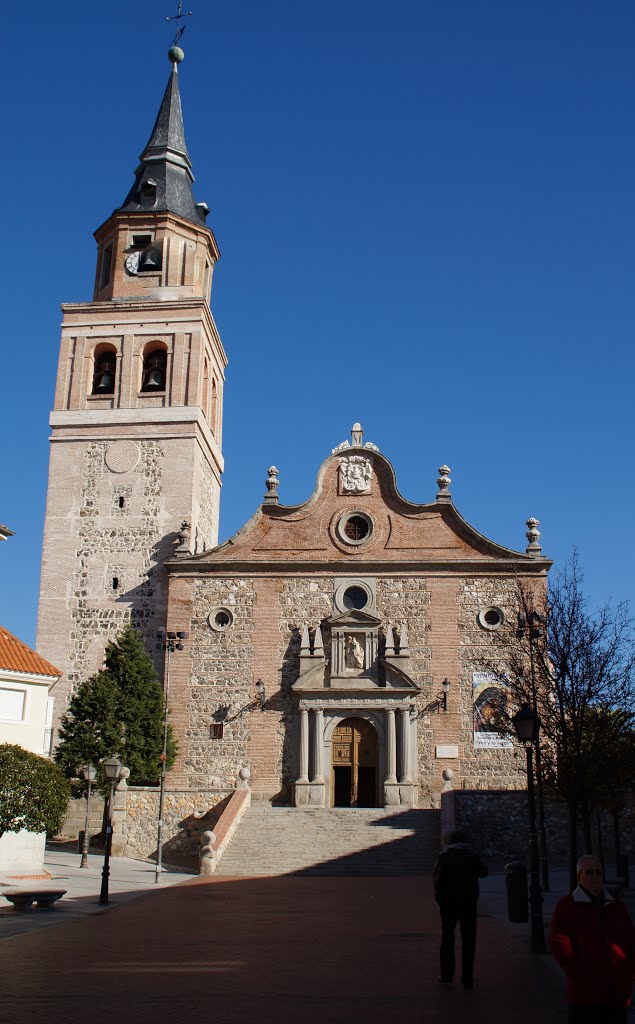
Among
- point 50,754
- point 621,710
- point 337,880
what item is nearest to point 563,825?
point 337,880

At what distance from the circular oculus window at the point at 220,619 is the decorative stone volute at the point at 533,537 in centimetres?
1069

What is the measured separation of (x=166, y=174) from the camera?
40094mm

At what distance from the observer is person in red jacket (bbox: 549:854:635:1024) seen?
19.1 feet

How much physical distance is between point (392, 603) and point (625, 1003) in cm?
2753

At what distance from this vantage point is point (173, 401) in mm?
36812

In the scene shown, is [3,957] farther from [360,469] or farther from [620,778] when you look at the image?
[360,469]

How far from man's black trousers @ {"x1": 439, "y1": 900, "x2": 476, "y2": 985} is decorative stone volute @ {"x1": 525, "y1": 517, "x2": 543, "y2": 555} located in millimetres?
24087

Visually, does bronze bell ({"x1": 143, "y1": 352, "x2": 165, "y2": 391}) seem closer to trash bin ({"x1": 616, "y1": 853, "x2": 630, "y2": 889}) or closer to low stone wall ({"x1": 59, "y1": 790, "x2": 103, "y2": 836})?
low stone wall ({"x1": 59, "y1": 790, "x2": 103, "y2": 836})

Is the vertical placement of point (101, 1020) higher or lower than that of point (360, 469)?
lower

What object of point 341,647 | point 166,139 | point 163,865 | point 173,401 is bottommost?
point 163,865

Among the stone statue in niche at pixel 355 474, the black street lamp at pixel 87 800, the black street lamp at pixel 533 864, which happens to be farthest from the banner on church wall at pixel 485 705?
the black street lamp at pixel 533 864

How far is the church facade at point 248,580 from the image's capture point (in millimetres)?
31734

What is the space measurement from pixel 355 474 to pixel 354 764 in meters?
10.3

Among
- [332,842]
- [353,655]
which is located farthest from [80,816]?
[353,655]
